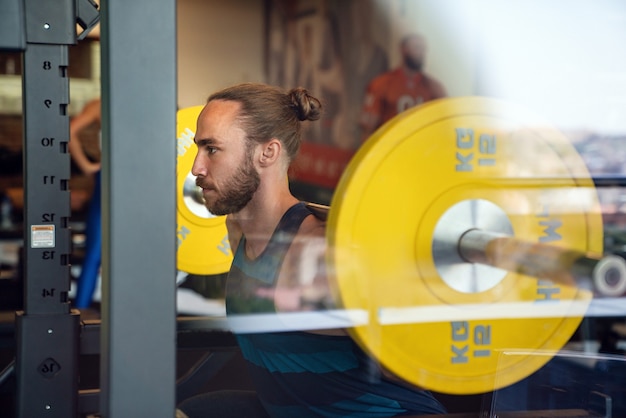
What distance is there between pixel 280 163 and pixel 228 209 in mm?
140

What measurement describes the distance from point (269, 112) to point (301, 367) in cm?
54

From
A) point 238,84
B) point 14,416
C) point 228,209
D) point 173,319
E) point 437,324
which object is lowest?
→ point 14,416

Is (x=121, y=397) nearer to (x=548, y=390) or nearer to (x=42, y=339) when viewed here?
(x=42, y=339)

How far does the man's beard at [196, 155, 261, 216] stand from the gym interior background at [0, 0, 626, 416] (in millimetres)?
90

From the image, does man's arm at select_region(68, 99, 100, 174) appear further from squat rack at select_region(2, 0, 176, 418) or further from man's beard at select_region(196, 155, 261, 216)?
squat rack at select_region(2, 0, 176, 418)

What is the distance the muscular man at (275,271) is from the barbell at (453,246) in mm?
37

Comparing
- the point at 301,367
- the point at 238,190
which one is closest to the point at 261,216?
the point at 238,190

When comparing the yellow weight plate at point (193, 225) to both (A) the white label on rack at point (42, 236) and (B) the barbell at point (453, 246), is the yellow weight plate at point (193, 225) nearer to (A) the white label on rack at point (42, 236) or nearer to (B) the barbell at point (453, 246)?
(B) the barbell at point (453, 246)

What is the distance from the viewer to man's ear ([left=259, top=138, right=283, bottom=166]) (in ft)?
5.69

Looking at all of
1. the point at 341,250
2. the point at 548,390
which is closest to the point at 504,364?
the point at 548,390

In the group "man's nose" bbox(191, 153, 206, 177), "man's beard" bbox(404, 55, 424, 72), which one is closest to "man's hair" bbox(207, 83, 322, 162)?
"man's nose" bbox(191, 153, 206, 177)

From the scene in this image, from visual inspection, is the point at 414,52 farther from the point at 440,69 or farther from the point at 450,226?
the point at 450,226

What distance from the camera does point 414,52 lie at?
268 centimetres

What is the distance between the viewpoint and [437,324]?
1895 mm
